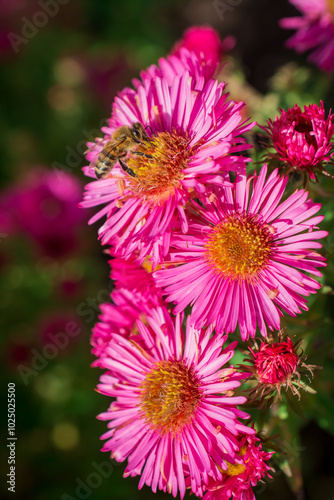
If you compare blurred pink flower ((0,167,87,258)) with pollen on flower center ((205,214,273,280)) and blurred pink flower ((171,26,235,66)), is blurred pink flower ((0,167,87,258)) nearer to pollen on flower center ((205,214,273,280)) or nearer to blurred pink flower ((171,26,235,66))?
blurred pink flower ((171,26,235,66))

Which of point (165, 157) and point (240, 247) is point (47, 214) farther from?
point (240, 247)

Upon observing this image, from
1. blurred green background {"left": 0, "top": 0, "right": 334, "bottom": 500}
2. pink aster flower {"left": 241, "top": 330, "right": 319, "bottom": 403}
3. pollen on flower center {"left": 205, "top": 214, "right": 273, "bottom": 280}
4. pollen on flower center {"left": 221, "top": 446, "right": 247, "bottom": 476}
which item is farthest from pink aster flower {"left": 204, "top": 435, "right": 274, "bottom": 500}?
pollen on flower center {"left": 205, "top": 214, "right": 273, "bottom": 280}

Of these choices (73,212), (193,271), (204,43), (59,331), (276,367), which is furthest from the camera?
(73,212)

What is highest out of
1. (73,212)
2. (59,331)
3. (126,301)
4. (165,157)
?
(73,212)

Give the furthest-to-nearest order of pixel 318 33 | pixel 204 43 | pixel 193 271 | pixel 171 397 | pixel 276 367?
pixel 318 33 → pixel 204 43 → pixel 171 397 → pixel 193 271 → pixel 276 367

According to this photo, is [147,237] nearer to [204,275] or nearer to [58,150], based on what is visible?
[204,275]

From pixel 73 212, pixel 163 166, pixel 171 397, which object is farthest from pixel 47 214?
pixel 171 397

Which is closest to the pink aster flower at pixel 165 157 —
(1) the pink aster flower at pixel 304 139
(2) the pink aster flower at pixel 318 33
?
(1) the pink aster flower at pixel 304 139
